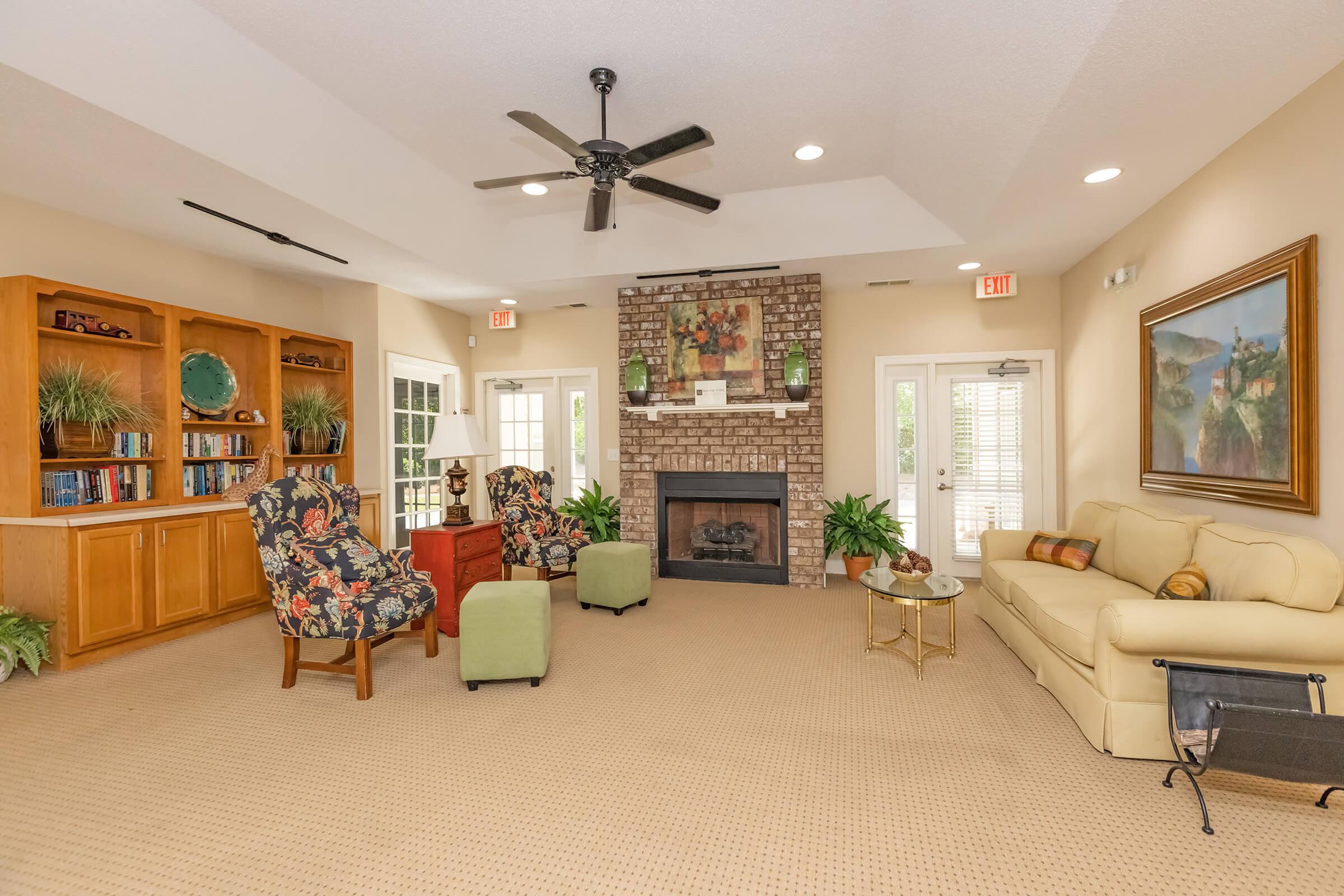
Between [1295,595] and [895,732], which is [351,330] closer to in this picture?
[895,732]

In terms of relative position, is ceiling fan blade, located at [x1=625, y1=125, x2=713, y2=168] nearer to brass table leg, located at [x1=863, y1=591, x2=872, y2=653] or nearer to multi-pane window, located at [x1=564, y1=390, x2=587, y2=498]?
brass table leg, located at [x1=863, y1=591, x2=872, y2=653]

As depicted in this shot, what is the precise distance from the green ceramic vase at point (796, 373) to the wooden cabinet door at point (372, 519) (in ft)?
12.1

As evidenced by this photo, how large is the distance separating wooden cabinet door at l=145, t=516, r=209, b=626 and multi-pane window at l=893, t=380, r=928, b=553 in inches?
218

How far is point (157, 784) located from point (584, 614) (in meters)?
2.68

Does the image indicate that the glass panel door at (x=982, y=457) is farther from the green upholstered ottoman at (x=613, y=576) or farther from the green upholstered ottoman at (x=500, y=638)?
the green upholstered ottoman at (x=500, y=638)

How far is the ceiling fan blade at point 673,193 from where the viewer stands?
322 cm

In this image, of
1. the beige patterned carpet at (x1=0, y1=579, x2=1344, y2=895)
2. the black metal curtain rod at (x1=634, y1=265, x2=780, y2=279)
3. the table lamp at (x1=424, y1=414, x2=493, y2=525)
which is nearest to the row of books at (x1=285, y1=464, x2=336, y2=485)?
the table lamp at (x1=424, y1=414, x2=493, y2=525)

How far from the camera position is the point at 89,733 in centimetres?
286

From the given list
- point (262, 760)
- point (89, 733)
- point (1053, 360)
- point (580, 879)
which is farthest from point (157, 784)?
point (1053, 360)

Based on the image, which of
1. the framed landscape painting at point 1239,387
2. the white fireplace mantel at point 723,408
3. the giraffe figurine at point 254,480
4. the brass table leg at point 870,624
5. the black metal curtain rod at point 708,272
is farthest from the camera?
the white fireplace mantel at point 723,408

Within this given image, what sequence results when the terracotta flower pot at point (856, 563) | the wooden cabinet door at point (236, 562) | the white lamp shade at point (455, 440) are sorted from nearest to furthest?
the white lamp shade at point (455, 440)
the wooden cabinet door at point (236, 562)
the terracotta flower pot at point (856, 563)

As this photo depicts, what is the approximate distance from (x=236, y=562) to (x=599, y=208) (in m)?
3.63

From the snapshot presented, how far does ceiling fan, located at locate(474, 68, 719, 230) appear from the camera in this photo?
2.74 meters

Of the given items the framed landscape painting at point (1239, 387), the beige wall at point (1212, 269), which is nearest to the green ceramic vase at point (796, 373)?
the beige wall at point (1212, 269)
